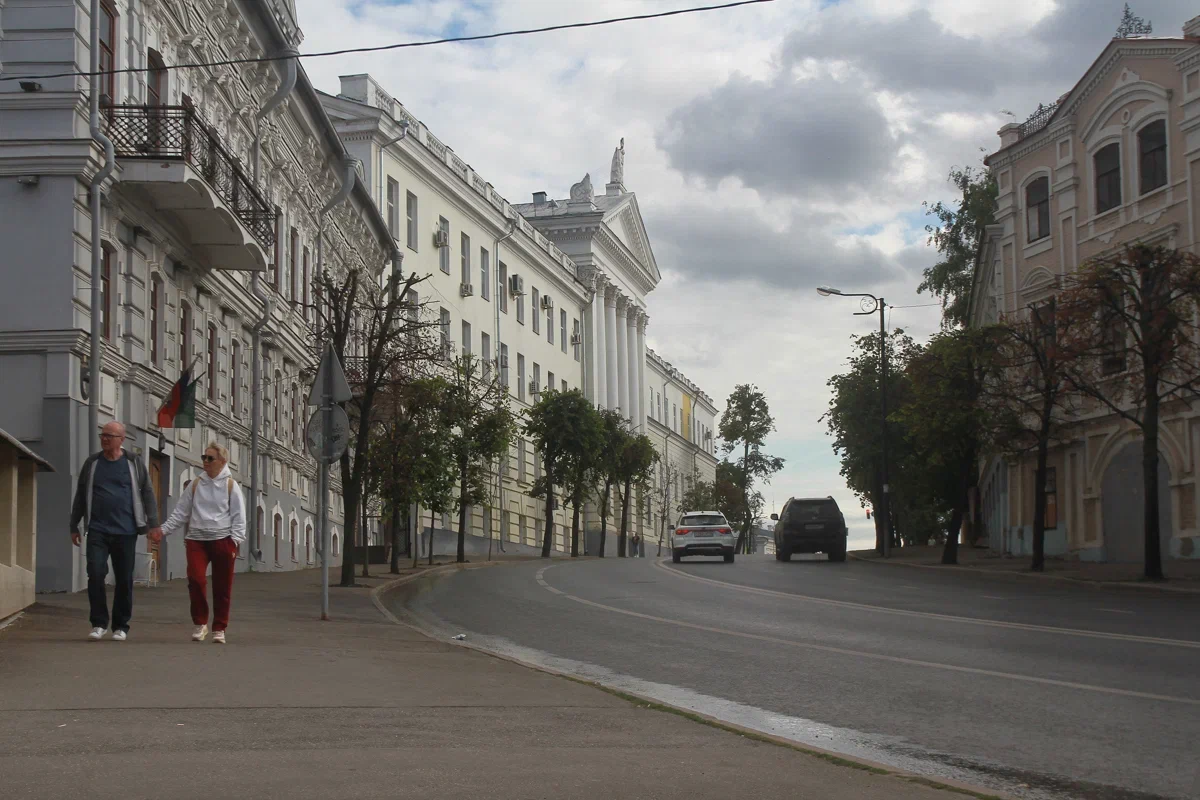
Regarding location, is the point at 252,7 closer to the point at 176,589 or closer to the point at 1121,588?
the point at 176,589

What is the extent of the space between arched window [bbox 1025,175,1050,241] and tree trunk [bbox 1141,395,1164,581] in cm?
1452

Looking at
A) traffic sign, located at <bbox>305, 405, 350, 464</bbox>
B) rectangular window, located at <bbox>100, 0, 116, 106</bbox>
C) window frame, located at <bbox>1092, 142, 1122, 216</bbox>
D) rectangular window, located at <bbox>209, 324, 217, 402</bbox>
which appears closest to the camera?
traffic sign, located at <bbox>305, 405, 350, 464</bbox>

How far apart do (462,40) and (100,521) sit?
906cm

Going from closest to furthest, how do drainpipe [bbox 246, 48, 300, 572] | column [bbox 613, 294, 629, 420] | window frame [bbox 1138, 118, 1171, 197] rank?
drainpipe [bbox 246, 48, 300, 572], window frame [bbox 1138, 118, 1171, 197], column [bbox 613, 294, 629, 420]

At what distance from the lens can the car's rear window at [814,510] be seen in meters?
43.5

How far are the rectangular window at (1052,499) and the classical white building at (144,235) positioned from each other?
20.7 meters

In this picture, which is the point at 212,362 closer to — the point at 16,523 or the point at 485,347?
the point at 16,523

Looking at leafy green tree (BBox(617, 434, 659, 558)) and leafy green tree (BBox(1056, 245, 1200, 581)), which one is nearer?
leafy green tree (BBox(1056, 245, 1200, 581))

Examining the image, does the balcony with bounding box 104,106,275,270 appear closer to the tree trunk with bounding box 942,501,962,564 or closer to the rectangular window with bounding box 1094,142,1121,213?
the tree trunk with bounding box 942,501,962,564

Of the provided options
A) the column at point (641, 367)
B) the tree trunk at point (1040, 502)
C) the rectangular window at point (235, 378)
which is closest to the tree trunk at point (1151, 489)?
the tree trunk at point (1040, 502)

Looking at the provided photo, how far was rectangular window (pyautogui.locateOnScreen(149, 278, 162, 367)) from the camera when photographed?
25.1 m

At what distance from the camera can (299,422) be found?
3953 cm

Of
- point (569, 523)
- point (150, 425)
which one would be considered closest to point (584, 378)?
point (569, 523)

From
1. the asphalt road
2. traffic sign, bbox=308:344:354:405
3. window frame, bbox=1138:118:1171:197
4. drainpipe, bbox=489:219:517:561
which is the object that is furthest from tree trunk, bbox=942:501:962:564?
drainpipe, bbox=489:219:517:561
